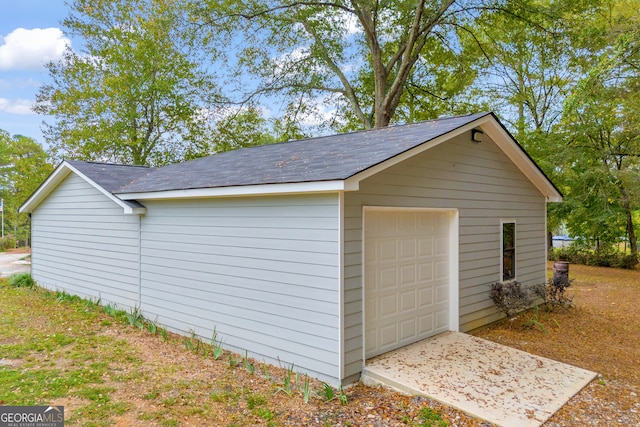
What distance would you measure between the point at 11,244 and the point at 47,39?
13.1 metres

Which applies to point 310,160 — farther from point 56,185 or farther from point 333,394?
point 56,185

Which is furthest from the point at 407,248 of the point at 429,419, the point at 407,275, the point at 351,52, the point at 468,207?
the point at 351,52

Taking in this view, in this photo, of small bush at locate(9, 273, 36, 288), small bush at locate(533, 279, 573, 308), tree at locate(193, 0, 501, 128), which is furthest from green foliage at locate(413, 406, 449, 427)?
tree at locate(193, 0, 501, 128)

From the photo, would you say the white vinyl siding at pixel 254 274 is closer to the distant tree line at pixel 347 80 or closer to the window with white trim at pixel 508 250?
the window with white trim at pixel 508 250

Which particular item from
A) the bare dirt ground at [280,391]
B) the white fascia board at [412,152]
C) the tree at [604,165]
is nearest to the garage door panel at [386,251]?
the white fascia board at [412,152]

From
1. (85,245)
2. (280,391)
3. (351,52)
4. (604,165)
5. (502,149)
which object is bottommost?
(280,391)

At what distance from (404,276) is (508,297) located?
2.63 m

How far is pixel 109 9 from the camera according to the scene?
2044cm

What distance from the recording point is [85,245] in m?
9.14

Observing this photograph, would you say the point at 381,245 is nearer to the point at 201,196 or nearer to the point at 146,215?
the point at 201,196

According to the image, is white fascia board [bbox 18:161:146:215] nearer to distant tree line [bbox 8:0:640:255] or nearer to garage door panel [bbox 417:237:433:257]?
garage door panel [bbox 417:237:433:257]

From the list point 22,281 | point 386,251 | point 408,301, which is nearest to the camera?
point 386,251

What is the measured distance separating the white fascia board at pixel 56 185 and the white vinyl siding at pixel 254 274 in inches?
13.8

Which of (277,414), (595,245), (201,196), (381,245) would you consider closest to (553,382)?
(381,245)
